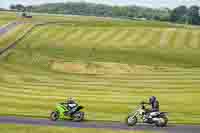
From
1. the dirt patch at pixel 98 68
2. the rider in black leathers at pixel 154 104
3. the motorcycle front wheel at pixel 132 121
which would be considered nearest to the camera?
the rider in black leathers at pixel 154 104

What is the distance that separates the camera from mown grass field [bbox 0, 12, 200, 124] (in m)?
37.9

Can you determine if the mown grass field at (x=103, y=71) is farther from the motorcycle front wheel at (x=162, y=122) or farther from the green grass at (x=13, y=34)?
the motorcycle front wheel at (x=162, y=122)

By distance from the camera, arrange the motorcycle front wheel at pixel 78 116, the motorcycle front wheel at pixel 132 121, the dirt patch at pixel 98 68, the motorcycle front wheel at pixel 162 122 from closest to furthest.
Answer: the motorcycle front wheel at pixel 162 122 → the motorcycle front wheel at pixel 132 121 → the motorcycle front wheel at pixel 78 116 → the dirt patch at pixel 98 68

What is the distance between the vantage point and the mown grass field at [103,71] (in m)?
37.9

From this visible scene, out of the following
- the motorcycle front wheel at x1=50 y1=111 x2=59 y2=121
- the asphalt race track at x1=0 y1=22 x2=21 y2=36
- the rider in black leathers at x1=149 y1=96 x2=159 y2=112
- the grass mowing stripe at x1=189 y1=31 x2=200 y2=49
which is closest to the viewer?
the rider in black leathers at x1=149 y1=96 x2=159 y2=112

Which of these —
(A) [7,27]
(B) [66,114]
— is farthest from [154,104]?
(A) [7,27]

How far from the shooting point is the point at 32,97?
1642 inches

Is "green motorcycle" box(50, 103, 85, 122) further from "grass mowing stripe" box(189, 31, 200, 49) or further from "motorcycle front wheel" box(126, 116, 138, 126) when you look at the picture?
"grass mowing stripe" box(189, 31, 200, 49)

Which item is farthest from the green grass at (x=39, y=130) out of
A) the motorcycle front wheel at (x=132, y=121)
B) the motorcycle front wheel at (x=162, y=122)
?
the motorcycle front wheel at (x=162, y=122)

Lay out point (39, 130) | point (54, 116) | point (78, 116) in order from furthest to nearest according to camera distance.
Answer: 1. point (54, 116)
2. point (78, 116)
3. point (39, 130)

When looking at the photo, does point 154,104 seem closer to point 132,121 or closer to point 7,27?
point 132,121

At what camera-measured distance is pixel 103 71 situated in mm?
58812

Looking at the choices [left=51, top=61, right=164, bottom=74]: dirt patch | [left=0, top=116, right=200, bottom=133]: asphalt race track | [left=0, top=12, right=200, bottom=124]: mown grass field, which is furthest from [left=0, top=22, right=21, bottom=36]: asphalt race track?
[left=0, top=116, right=200, bottom=133]: asphalt race track

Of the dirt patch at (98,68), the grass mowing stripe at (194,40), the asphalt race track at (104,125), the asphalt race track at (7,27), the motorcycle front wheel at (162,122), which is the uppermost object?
the asphalt race track at (7,27)
